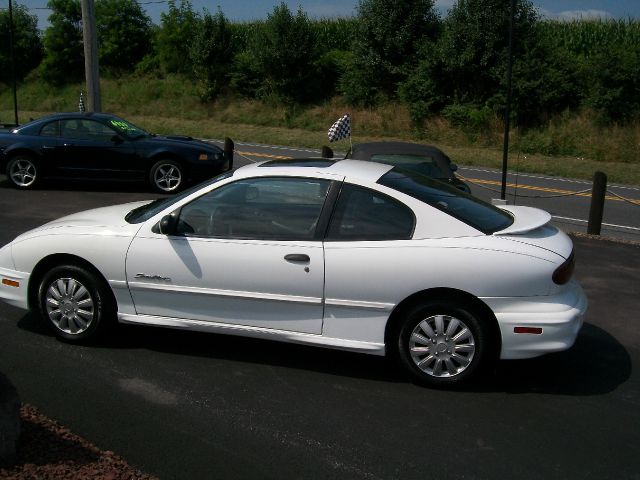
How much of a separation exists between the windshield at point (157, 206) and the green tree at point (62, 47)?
43904 millimetres

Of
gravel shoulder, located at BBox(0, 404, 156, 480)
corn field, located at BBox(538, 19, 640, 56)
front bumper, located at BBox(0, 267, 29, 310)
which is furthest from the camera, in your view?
corn field, located at BBox(538, 19, 640, 56)

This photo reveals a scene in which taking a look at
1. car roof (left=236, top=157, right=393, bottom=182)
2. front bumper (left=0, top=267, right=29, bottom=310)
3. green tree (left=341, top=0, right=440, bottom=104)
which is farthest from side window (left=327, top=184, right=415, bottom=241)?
green tree (left=341, top=0, right=440, bottom=104)

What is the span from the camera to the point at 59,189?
46.0 feet

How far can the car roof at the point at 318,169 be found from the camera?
5.62 meters

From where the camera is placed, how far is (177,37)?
42.8 m

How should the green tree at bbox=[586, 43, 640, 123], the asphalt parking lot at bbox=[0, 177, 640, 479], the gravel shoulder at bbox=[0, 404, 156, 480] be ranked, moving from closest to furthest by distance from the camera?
the gravel shoulder at bbox=[0, 404, 156, 480]
the asphalt parking lot at bbox=[0, 177, 640, 479]
the green tree at bbox=[586, 43, 640, 123]

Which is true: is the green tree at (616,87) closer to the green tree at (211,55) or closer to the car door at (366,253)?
the green tree at (211,55)

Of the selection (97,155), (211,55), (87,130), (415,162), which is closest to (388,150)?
(415,162)

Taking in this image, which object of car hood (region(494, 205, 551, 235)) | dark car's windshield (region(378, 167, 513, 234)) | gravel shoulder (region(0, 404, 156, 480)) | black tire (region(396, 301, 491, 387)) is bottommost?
gravel shoulder (region(0, 404, 156, 480))

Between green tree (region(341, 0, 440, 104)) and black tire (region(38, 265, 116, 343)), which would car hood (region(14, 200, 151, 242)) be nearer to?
black tire (region(38, 265, 116, 343))

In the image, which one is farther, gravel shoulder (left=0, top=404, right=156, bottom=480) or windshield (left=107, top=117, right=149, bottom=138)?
windshield (left=107, top=117, right=149, bottom=138)

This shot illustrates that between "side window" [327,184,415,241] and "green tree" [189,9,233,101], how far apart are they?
115ft

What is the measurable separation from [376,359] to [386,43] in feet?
100

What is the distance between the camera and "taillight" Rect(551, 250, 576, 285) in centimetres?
511
